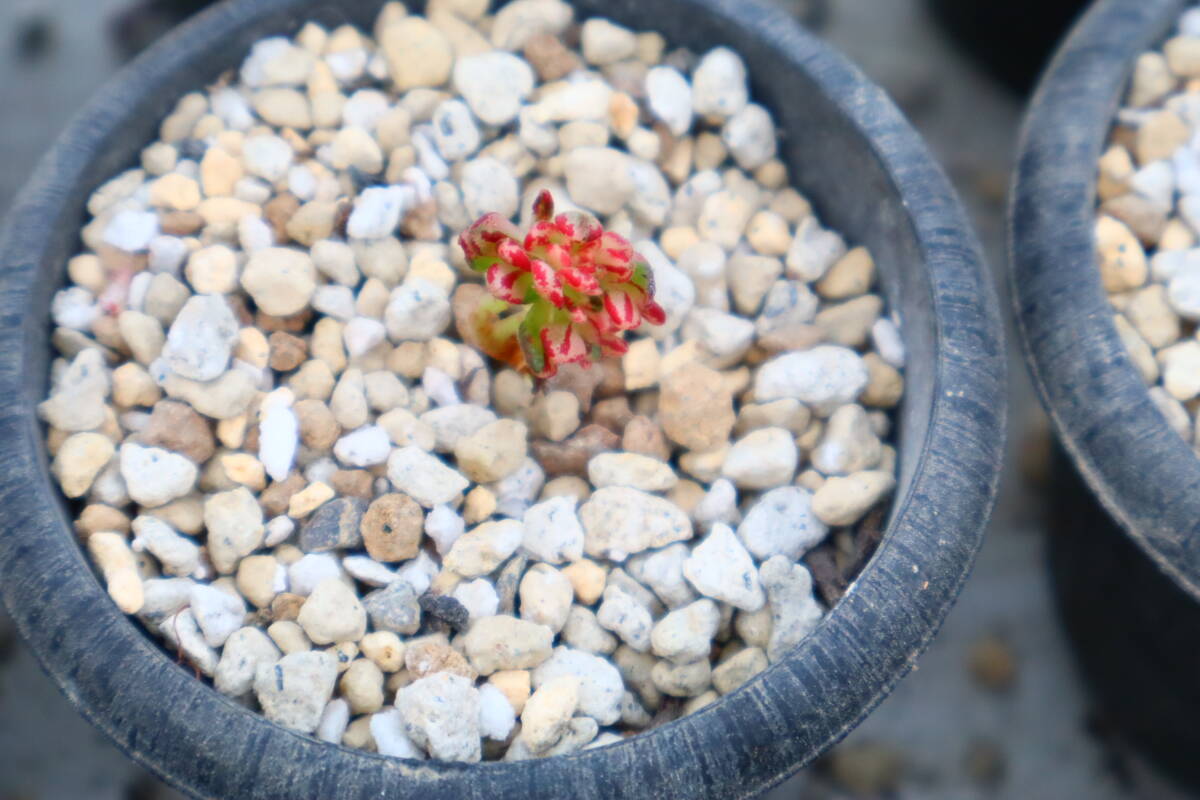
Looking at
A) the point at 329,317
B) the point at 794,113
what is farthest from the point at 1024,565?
the point at 329,317

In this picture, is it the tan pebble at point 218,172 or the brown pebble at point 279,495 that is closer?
the brown pebble at point 279,495

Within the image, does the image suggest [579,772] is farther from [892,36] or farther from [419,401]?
[892,36]

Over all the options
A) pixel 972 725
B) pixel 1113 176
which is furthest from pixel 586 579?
pixel 972 725

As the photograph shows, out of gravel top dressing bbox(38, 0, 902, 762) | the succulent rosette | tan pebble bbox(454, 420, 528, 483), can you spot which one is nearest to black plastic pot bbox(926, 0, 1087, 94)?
gravel top dressing bbox(38, 0, 902, 762)

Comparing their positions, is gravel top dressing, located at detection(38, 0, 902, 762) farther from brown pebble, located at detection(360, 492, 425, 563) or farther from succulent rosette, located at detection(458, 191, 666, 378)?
succulent rosette, located at detection(458, 191, 666, 378)

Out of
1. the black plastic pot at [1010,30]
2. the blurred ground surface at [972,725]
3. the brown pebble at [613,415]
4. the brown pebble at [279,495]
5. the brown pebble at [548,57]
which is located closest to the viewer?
the brown pebble at [279,495]

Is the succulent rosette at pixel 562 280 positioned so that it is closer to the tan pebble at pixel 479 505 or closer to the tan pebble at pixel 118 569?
the tan pebble at pixel 479 505

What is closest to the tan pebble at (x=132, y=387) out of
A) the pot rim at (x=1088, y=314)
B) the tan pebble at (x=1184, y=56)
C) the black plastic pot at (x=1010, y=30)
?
the pot rim at (x=1088, y=314)
